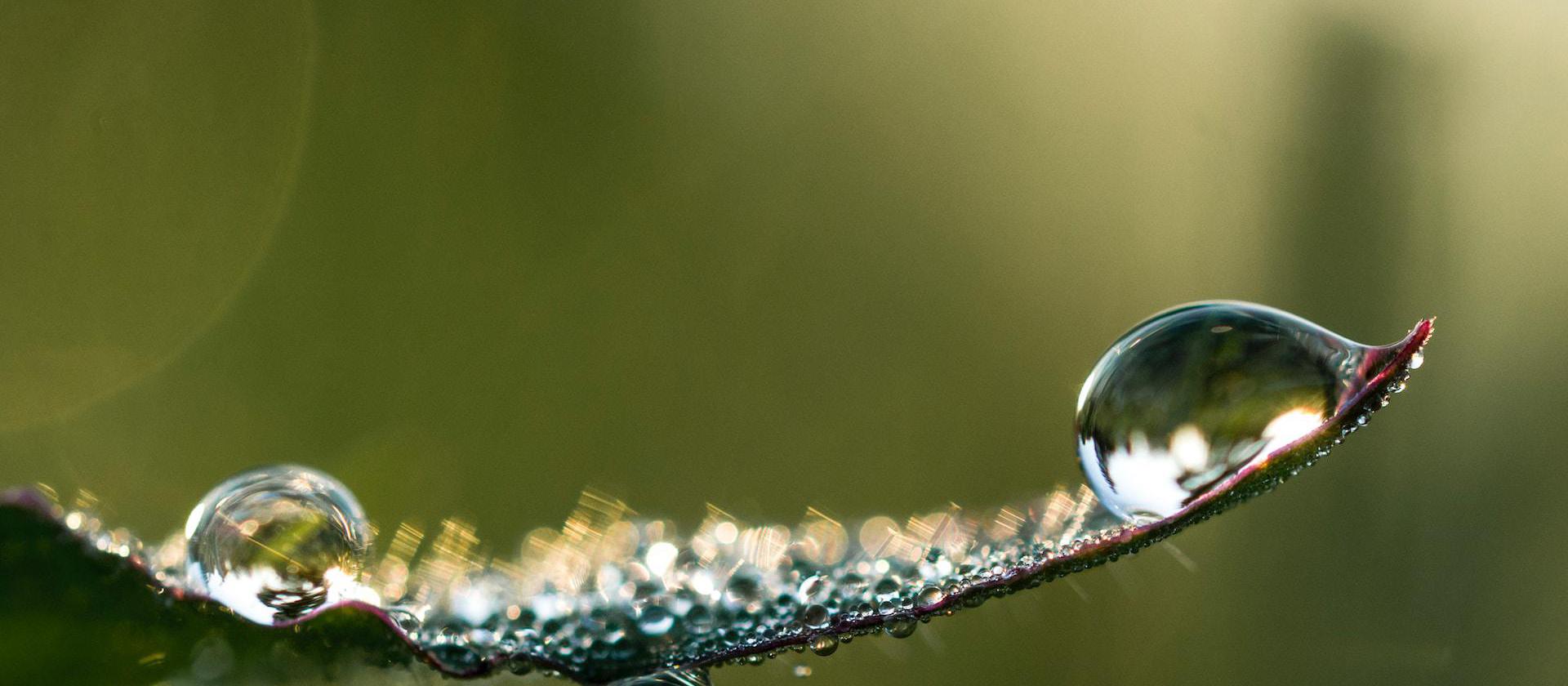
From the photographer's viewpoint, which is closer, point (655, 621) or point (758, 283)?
point (655, 621)

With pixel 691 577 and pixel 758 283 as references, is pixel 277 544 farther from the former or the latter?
pixel 758 283

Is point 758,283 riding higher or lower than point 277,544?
higher

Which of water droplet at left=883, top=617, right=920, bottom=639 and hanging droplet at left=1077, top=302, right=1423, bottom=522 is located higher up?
hanging droplet at left=1077, top=302, right=1423, bottom=522

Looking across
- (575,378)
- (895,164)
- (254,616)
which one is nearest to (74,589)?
(254,616)

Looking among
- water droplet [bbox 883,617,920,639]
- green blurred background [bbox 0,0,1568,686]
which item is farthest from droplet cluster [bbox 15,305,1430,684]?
green blurred background [bbox 0,0,1568,686]

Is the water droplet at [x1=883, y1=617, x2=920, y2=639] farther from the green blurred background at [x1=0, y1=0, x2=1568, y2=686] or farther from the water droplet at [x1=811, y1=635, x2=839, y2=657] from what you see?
the green blurred background at [x1=0, y1=0, x2=1568, y2=686]

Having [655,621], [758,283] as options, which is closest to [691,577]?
[655,621]

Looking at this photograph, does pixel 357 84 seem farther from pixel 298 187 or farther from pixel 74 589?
pixel 74 589
